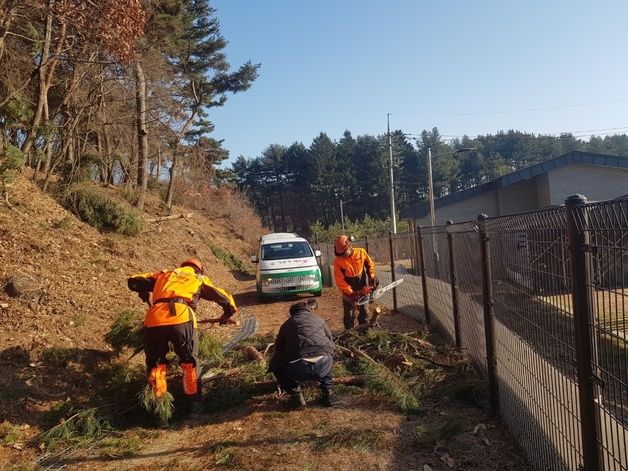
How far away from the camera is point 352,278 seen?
8.34m

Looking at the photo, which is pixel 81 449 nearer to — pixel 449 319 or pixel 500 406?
pixel 500 406

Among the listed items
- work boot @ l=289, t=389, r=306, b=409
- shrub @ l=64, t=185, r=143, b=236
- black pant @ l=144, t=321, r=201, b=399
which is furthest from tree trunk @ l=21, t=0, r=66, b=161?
work boot @ l=289, t=389, r=306, b=409

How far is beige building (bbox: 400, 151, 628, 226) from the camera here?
2288cm

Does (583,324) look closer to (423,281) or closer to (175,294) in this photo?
(175,294)

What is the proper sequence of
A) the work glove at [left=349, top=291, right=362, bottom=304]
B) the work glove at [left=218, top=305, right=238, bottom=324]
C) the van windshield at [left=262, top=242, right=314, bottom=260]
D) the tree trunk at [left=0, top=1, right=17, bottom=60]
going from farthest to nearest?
the van windshield at [left=262, top=242, right=314, bottom=260] → the tree trunk at [left=0, top=1, right=17, bottom=60] → the work glove at [left=349, top=291, right=362, bottom=304] → the work glove at [left=218, top=305, right=238, bottom=324]

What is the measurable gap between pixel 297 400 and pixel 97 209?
34.8ft

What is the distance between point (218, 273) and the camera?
21656 mm

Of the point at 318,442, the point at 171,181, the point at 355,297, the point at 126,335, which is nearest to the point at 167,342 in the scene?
the point at 126,335

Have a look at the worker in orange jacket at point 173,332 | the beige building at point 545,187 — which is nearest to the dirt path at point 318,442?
the worker in orange jacket at point 173,332

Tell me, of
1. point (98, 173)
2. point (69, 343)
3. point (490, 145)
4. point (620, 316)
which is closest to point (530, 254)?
point (620, 316)

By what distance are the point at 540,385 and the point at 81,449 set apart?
3836mm

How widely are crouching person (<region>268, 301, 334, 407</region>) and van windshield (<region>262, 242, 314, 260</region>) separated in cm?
956

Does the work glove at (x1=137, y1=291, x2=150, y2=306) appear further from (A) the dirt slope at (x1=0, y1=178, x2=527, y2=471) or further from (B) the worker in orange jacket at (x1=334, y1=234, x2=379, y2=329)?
(B) the worker in orange jacket at (x1=334, y1=234, x2=379, y2=329)

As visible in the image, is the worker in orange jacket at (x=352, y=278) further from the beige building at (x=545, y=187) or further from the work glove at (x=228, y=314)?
the beige building at (x=545, y=187)
